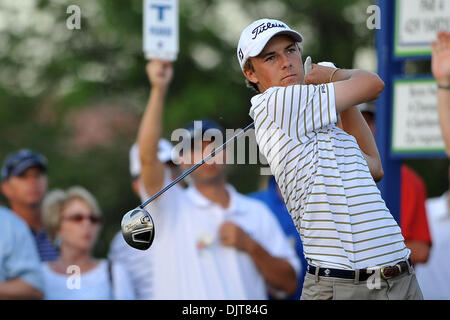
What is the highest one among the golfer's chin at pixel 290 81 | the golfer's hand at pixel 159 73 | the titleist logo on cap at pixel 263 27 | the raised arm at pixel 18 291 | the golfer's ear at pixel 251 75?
the golfer's hand at pixel 159 73

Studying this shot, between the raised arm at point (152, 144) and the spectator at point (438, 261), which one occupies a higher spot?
the raised arm at point (152, 144)

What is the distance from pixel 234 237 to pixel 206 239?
180mm

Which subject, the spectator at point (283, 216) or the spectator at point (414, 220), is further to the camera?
the spectator at point (283, 216)

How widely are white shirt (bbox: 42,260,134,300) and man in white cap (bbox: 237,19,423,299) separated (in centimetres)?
253

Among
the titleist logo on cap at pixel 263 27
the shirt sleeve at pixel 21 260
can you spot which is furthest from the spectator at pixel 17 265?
the titleist logo on cap at pixel 263 27

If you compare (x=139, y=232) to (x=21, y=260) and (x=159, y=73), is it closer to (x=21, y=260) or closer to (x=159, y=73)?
(x=21, y=260)

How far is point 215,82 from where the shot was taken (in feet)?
38.4

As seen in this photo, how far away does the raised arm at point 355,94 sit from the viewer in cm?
299

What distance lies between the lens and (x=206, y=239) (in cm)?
544

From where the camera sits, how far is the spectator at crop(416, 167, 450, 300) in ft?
21.8

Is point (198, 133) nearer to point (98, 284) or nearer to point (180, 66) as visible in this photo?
point (98, 284)

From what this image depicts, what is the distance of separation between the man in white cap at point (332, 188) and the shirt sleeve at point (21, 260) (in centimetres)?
279

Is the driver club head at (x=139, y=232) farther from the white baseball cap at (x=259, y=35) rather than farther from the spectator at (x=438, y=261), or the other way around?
the spectator at (x=438, y=261)

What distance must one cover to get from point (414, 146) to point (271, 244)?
44.6 inches
